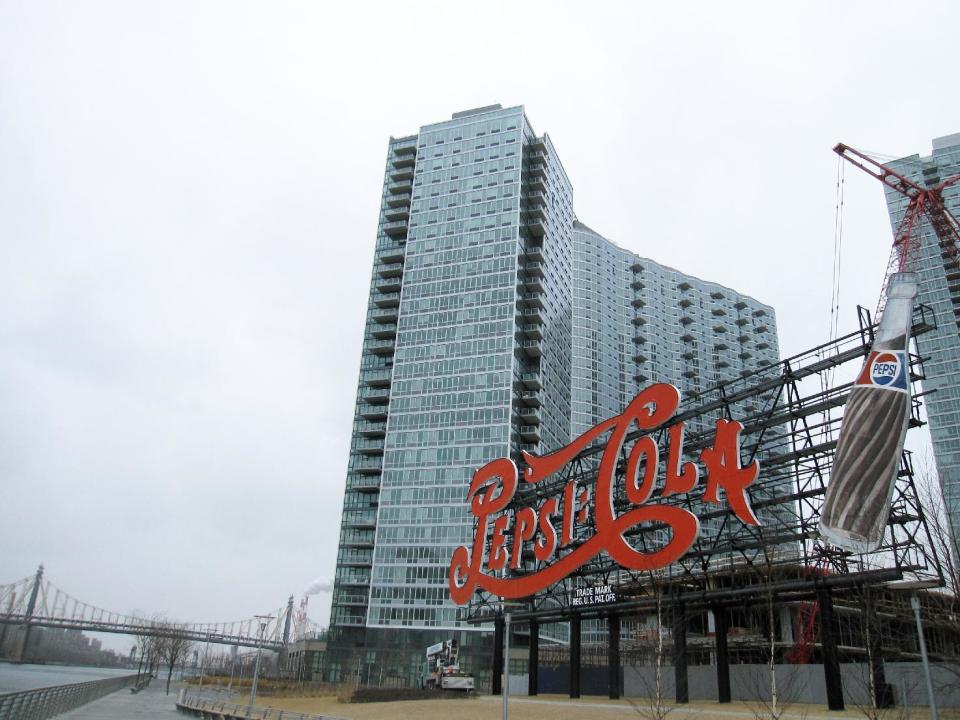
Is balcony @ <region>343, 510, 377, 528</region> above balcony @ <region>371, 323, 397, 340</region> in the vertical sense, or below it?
below

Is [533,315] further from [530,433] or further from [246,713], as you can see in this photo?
[246,713]

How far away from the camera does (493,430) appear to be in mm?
109000

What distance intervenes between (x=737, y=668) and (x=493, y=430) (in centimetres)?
6674

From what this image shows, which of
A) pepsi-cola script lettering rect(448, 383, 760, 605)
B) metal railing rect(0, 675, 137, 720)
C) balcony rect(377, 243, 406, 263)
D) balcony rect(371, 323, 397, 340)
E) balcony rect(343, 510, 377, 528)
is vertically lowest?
metal railing rect(0, 675, 137, 720)

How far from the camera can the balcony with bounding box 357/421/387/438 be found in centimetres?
12150

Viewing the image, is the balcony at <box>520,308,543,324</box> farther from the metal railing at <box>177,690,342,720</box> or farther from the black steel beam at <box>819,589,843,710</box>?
the black steel beam at <box>819,589,843,710</box>

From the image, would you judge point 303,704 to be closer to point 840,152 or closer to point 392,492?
point 392,492

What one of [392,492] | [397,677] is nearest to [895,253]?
[392,492]

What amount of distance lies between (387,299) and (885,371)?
103459mm

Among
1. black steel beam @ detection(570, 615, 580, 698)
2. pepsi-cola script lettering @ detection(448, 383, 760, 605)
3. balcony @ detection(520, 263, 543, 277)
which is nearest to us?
pepsi-cola script lettering @ detection(448, 383, 760, 605)

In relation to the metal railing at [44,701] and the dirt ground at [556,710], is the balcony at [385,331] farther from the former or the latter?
the dirt ground at [556,710]

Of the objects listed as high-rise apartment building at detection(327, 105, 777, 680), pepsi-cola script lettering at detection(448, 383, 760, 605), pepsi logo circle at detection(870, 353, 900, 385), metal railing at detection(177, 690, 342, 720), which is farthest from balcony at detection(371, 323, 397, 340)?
pepsi logo circle at detection(870, 353, 900, 385)

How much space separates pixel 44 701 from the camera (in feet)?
120

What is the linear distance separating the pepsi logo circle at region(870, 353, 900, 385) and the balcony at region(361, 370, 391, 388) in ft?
311
